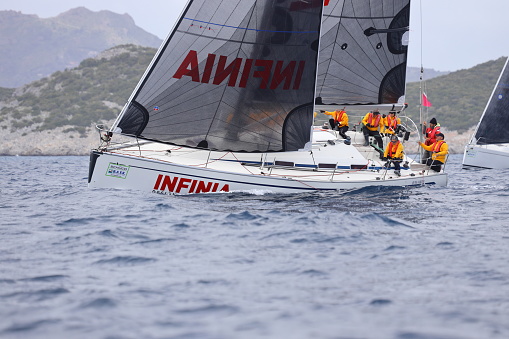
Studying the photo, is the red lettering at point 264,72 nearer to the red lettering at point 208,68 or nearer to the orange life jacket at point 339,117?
the red lettering at point 208,68

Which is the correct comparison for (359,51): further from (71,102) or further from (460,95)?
(460,95)

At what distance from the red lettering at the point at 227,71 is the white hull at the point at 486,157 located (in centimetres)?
1785

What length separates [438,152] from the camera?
19.0 m

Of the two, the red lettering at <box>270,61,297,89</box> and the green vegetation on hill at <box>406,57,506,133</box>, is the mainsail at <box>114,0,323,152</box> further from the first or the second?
the green vegetation on hill at <box>406,57,506,133</box>

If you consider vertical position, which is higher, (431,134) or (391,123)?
(391,123)

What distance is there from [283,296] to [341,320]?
90 centimetres

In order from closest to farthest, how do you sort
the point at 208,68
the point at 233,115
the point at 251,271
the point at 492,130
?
the point at 251,271
the point at 208,68
the point at 233,115
the point at 492,130

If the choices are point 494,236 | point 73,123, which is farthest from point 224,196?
point 73,123

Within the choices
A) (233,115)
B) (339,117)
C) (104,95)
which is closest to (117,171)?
(233,115)

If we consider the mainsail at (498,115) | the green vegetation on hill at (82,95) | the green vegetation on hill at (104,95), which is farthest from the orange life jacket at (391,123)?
the green vegetation on hill at (82,95)

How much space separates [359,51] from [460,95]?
78985 millimetres

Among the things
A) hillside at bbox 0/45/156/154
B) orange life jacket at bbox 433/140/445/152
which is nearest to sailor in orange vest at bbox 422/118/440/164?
orange life jacket at bbox 433/140/445/152

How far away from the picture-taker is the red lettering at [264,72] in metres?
15.8

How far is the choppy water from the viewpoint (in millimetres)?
6156
